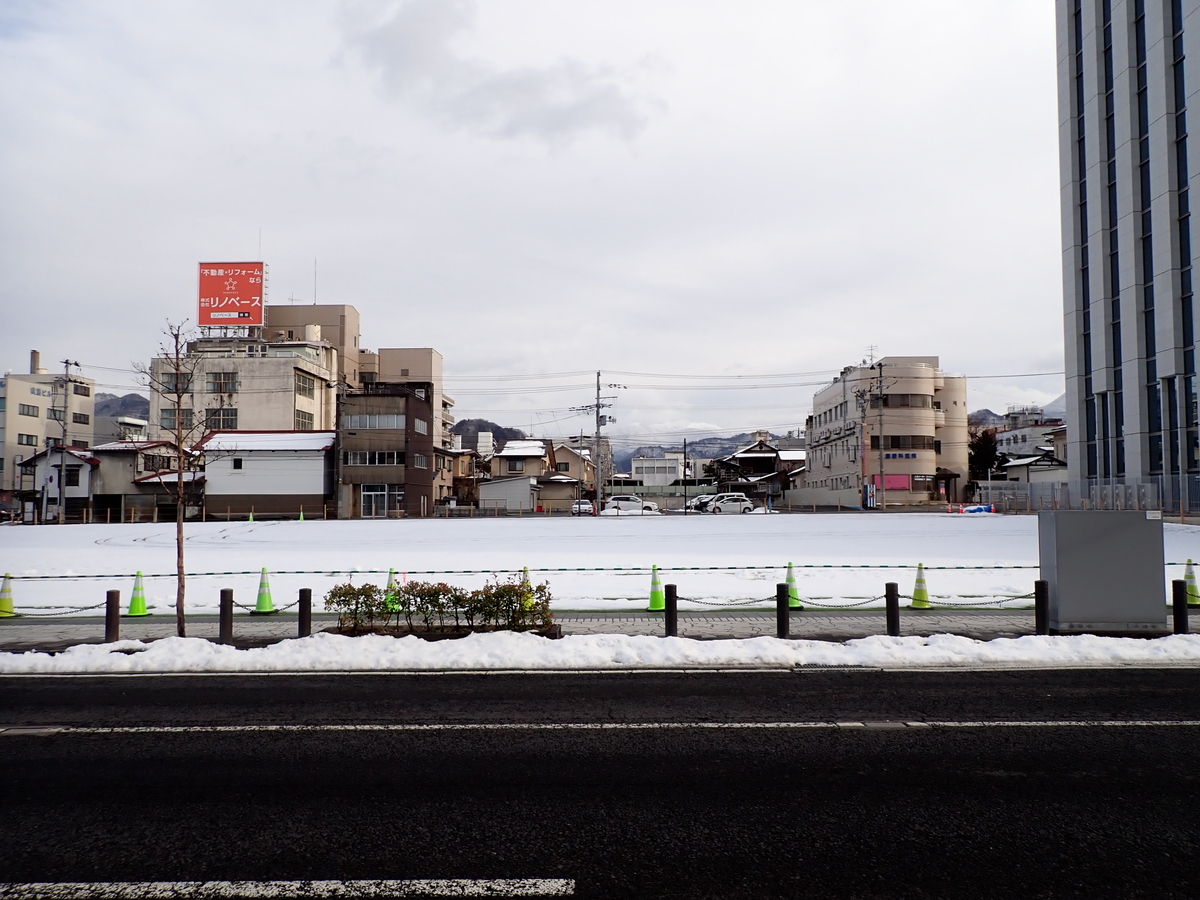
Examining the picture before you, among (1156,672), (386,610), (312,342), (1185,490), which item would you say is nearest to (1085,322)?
(1185,490)

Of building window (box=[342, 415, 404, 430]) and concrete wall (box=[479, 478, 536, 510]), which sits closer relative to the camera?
building window (box=[342, 415, 404, 430])

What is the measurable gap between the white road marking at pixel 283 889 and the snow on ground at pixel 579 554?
451 inches

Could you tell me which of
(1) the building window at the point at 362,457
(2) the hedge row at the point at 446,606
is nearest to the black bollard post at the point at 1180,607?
(2) the hedge row at the point at 446,606

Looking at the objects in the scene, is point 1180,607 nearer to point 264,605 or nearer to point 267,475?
point 264,605

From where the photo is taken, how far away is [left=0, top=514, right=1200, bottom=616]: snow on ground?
18.4 m

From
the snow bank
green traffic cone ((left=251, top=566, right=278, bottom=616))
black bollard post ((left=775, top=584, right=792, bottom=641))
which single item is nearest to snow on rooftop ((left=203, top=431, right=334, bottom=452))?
green traffic cone ((left=251, top=566, right=278, bottom=616))

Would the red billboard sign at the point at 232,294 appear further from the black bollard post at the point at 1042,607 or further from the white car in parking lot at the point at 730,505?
the black bollard post at the point at 1042,607

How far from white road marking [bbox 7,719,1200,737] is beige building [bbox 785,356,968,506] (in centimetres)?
7118

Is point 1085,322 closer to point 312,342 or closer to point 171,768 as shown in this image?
point 171,768

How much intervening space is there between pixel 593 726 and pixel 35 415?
100830mm

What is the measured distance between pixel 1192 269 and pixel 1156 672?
139ft

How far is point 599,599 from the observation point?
17.1 meters

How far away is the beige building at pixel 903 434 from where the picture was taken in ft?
269

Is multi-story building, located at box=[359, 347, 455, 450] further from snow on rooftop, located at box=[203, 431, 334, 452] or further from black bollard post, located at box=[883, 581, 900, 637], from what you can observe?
black bollard post, located at box=[883, 581, 900, 637]
